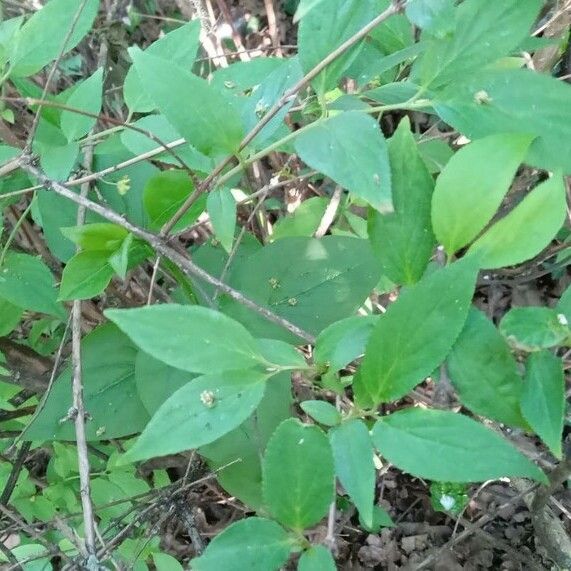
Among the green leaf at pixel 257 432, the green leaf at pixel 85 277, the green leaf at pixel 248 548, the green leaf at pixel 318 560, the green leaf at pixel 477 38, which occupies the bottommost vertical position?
the green leaf at pixel 257 432

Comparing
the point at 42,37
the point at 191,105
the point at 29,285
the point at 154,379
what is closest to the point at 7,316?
the point at 29,285

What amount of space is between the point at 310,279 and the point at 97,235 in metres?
0.29

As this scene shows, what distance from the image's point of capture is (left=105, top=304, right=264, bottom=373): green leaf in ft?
1.59

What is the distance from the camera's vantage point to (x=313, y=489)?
51 centimetres

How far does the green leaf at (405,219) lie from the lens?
0.53m

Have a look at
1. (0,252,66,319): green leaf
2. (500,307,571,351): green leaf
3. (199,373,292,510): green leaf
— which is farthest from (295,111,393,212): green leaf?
(0,252,66,319): green leaf

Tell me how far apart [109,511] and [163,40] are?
0.77m

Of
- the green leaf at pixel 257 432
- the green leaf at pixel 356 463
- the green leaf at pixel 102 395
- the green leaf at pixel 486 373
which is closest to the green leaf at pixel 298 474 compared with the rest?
the green leaf at pixel 356 463

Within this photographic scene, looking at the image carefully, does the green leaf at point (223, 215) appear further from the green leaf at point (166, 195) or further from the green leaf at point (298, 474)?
the green leaf at point (298, 474)

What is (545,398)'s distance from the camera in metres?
0.49

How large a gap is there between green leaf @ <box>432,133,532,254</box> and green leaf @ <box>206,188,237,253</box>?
0.66ft

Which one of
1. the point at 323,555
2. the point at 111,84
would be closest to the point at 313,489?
the point at 323,555

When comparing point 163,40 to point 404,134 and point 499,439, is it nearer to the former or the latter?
point 404,134

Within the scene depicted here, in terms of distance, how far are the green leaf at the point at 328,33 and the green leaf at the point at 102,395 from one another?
48 centimetres
